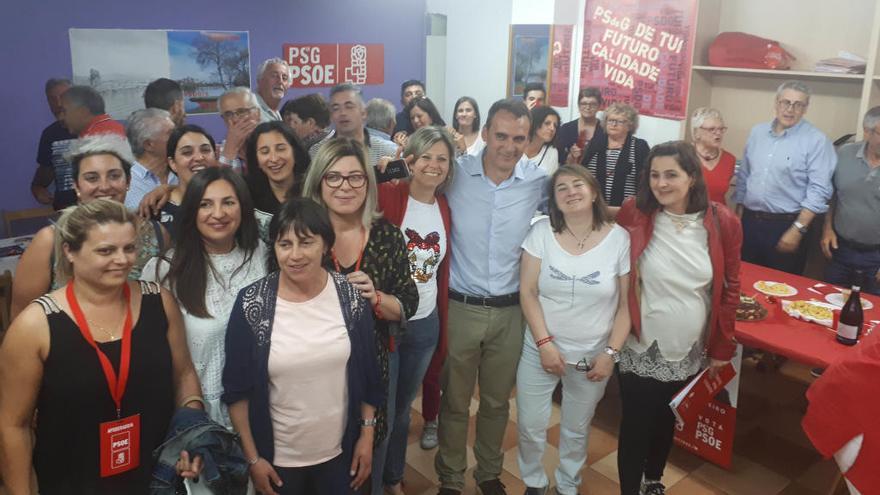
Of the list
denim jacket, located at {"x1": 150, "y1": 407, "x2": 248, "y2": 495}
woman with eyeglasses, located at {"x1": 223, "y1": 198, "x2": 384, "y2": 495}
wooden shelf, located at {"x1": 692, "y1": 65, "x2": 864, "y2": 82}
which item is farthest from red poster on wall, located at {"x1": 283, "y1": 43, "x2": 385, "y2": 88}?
denim jacket, located at {"x1": 150, "y1": 407, "x2": 248, "y2": 495}

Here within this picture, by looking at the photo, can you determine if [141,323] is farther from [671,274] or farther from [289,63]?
[289,63]

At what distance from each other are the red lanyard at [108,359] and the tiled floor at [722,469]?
Result: 1.69 metres

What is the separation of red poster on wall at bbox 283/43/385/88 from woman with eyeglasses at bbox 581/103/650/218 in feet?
10.0

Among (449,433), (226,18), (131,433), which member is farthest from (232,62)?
(131,433)

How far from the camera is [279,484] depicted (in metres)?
2.08

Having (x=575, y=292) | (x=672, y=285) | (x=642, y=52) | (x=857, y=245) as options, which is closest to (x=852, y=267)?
(x=857, y=245)

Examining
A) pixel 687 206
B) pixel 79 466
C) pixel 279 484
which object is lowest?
pixel 279 484

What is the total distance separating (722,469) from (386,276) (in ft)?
7.13

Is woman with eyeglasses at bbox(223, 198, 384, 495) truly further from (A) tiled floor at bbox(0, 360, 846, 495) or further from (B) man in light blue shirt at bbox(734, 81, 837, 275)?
(B) man in light blue shirt at bbox(734, 81, 837, 275)

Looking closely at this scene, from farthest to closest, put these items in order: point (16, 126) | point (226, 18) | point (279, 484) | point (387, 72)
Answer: point (387, 72), point (226, 18), point (16, 126), point (279, 484)

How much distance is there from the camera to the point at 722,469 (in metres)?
3.36

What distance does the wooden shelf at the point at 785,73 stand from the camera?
4.75 metres

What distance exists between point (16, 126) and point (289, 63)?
2.41m

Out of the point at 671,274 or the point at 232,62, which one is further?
the point at 232,62
